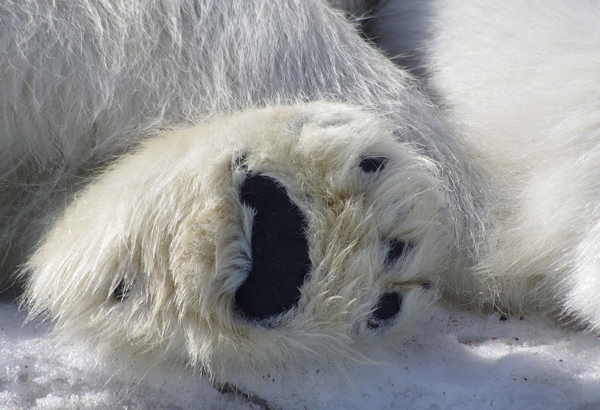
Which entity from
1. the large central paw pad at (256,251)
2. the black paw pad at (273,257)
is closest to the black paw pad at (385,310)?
the large central paw pad at (256,251)

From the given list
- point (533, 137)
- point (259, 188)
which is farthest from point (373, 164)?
point (533, 137)

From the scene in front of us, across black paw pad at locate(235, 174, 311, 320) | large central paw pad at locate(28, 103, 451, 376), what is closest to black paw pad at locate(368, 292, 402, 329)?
large central paw pad at locate(28, 103, 451, 376)

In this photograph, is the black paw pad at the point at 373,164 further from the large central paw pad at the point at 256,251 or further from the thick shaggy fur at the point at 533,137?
the thick shaggy fur at the point at 533,137

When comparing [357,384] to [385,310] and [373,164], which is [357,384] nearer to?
[385,310]

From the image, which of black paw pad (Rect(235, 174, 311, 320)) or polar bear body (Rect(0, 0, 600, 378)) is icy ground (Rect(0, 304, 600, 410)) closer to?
polar bear body (Rect(0, 0, 600, 378))

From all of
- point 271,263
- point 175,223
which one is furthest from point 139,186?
point 271,263

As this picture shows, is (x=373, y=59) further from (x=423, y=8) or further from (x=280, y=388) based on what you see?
(x=280, y=388)

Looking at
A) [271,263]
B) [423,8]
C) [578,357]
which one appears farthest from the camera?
[423,8]
